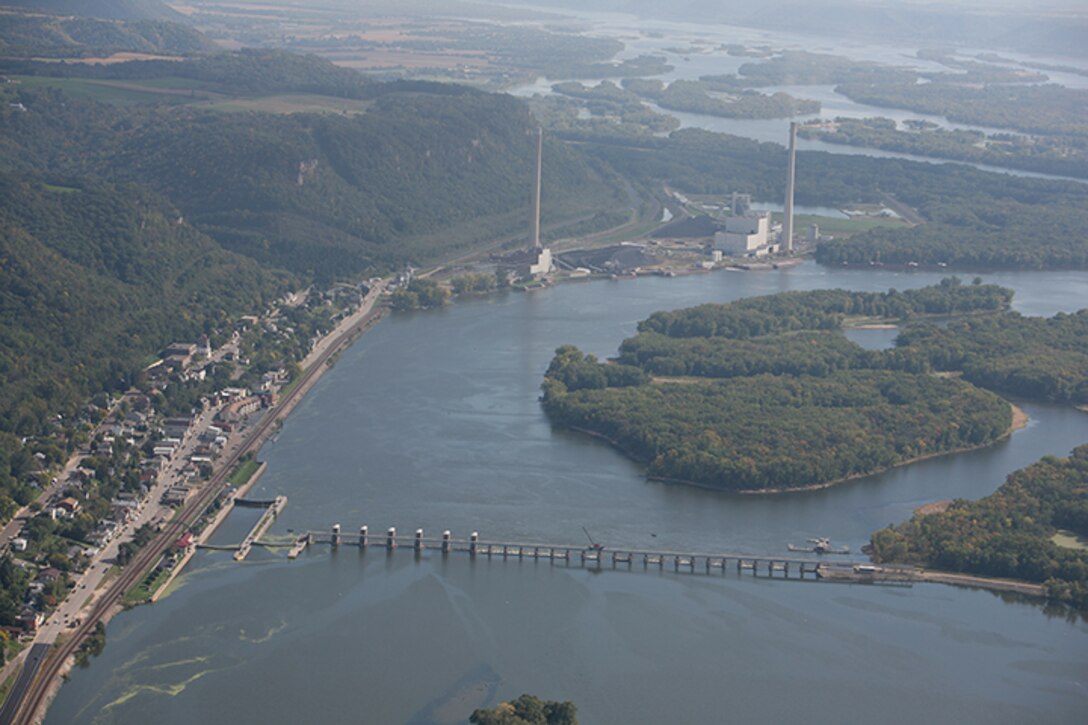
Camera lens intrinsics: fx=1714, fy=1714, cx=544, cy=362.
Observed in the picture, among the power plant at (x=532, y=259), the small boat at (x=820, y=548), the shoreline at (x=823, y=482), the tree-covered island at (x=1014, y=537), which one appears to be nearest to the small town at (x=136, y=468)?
the shoreline at (x=823, y=482)

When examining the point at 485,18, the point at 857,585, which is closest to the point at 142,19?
the point at 485,18

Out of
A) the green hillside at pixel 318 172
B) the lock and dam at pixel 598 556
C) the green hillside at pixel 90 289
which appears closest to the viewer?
the lock and dam at pixel 598 556

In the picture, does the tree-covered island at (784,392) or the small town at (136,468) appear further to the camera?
the tree-covered island at (784,392)

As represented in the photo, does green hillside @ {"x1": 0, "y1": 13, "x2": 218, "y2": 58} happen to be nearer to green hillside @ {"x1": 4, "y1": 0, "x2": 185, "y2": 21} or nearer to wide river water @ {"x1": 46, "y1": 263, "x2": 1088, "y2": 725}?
green hillside @ {"x1": 4, "y1": 0, "x2": 185, "y2": 21}

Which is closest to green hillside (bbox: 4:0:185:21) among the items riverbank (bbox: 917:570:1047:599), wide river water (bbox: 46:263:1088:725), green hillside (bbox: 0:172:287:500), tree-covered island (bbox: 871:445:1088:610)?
green hillside (bbox: 0:172:287:500)

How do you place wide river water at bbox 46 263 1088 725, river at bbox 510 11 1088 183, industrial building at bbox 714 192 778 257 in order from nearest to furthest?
wide river water at bbox 46 263 1088 725
industrial building at bbox 714 192 778 257
river at bbox 510 11 1088 183

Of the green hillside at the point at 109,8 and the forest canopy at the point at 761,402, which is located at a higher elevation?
the green hillside at the point at 109,8

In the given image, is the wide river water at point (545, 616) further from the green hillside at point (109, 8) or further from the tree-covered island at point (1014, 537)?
the green hillside at point (109, 8)
